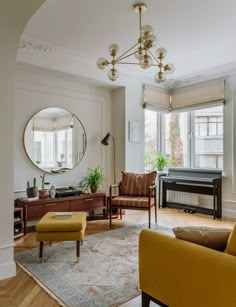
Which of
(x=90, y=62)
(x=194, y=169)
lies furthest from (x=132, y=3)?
(x=194, y=169)

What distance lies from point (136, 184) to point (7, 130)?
8.78 ft

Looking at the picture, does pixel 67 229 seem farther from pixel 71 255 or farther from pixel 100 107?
pixel 100 107

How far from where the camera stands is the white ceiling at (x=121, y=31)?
2.96m

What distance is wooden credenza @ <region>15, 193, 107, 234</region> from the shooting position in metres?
3.84

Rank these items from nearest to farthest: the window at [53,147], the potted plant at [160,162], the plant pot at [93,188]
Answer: the window at [53,147] → the plant pot at [93,188] → the potted plant at [160,162]

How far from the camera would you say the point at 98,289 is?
2271mm

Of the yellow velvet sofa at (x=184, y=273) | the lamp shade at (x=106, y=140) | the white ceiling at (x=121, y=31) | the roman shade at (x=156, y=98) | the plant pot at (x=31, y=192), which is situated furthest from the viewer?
the roman shade at (x=156, y=98)

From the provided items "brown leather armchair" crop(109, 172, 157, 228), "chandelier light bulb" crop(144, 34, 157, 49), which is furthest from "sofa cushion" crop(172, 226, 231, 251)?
"brown leather armchair" crop(109, 172, 157, 228)

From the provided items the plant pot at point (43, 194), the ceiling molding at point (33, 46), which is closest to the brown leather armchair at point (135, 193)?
the plant pot at point (43, 194)

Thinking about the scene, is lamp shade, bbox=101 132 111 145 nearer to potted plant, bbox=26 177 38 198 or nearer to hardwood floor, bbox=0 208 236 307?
hardwood floor, bbox=0 208 236 307

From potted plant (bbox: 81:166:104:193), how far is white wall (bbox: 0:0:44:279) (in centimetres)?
233

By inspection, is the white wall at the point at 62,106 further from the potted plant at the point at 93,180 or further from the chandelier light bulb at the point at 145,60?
the chandelier light bulb at the point at 145,60

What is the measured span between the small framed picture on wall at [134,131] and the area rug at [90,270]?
2.24m

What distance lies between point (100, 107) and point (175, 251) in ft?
13.4
